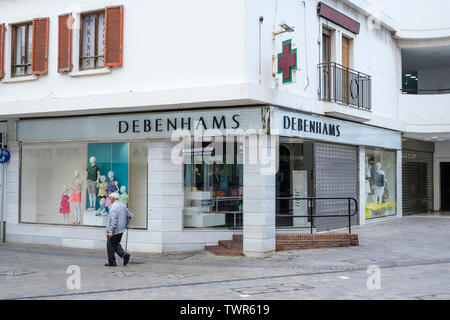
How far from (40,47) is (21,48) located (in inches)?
36.4

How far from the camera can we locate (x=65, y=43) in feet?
46.9

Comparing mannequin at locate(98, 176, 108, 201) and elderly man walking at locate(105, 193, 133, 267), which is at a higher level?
mannequin at locate(98, 176, 108, 201)

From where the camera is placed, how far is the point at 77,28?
46.5 feet

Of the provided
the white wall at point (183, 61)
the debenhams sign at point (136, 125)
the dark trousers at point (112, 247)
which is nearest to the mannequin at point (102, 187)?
the debenhams sign at point (136, 125)

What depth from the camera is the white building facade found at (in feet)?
40.6

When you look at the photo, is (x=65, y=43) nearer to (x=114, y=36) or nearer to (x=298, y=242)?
(x=114, y=36)

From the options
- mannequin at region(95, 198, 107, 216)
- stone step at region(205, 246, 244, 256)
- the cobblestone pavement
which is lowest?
the cobblestone pavement

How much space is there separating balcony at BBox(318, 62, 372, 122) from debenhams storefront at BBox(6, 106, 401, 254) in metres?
0.49

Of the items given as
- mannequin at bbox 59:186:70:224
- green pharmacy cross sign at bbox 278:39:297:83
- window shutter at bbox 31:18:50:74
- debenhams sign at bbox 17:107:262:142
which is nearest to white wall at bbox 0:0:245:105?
window shutter at bbox 31:18:50:74

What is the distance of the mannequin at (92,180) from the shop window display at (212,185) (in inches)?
108

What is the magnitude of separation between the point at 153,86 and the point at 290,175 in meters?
4.30

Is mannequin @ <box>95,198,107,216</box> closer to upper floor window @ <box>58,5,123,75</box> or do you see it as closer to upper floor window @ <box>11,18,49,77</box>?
upper floor window @ <box>58,5,123,75</box>
